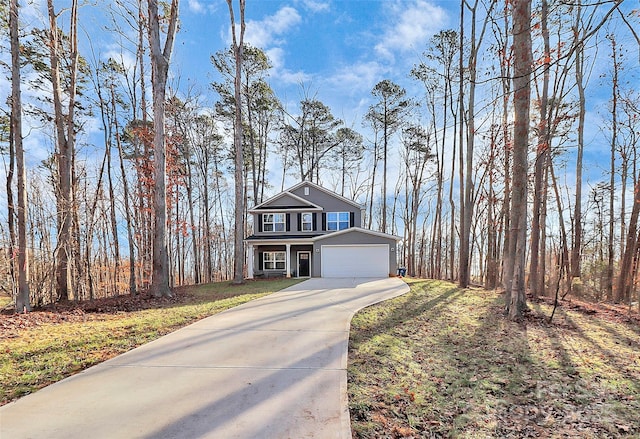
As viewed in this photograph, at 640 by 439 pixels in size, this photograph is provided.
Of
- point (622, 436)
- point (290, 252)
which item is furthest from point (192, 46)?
point (622, 436)

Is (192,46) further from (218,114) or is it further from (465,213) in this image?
(465,213)

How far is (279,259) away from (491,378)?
15.0 m

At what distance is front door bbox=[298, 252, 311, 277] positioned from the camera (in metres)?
17.8

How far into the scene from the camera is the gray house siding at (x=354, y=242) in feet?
53.5

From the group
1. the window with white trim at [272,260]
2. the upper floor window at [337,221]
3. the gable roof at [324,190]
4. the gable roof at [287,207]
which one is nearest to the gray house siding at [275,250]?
the window with white trim at [272,260]

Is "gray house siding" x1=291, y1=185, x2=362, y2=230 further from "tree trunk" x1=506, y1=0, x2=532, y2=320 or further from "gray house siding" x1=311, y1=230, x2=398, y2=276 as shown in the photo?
"tree trunk" x1=506, y1=0, x2=532, y2=320

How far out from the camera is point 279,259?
716 inches

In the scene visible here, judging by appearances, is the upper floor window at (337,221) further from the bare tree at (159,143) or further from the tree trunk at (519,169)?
the tree trunk at (519,169)

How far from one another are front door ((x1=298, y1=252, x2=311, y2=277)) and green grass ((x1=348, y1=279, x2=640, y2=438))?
11280 millimetres

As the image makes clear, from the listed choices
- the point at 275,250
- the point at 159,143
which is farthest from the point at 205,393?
the point at 275,250

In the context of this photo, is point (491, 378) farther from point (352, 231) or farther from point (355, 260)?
point (352, 231)

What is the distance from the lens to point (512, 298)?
6938 millimetres

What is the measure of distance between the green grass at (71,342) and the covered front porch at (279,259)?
10194 millimetres

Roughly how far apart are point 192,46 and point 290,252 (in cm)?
1112
